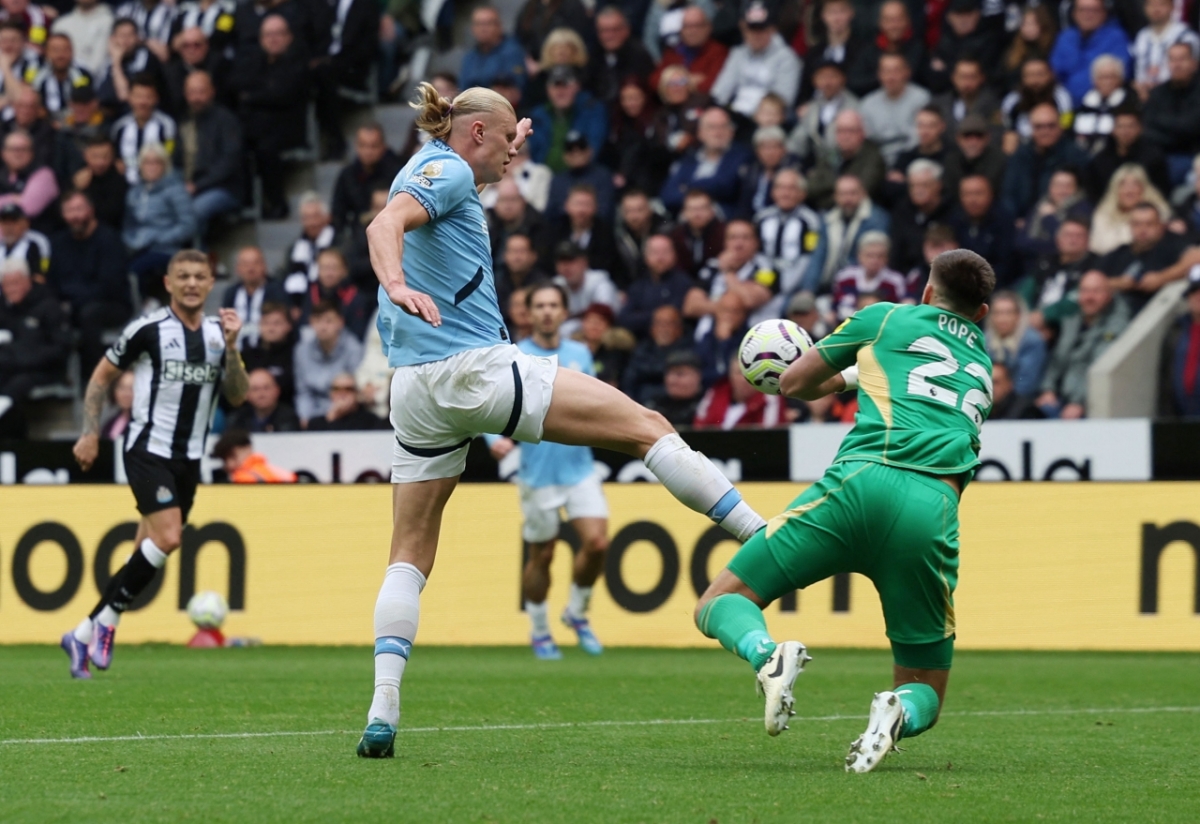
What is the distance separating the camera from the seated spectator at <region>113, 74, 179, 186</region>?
20.4m

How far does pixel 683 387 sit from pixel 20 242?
7667 millimetres

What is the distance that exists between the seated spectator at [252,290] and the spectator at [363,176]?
3.08 feet

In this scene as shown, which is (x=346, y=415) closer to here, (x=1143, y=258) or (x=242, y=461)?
(x=242, y=461)

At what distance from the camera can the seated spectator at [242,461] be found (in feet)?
50.9

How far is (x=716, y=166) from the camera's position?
17984 mm

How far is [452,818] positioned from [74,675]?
607cm

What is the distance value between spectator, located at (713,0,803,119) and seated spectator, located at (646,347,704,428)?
3540 mm

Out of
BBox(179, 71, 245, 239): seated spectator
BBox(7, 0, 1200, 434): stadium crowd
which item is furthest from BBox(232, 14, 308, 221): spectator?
BBox(179, 71, 245, 239): seated spectator

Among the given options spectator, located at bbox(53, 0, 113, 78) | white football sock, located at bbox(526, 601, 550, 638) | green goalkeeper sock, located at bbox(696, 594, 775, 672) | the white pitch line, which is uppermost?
spectator, located at bbox(53, 0, 113, 78)

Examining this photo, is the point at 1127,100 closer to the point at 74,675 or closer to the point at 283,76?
the point at 283,76

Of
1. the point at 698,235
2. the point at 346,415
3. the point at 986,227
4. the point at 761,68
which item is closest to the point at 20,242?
the point at 346,415

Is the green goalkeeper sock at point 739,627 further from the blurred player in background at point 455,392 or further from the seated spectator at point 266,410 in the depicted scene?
the seated spectator at point 266,410

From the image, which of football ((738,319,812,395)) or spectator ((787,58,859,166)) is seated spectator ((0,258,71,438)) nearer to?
spectator ((787,58,859,166))

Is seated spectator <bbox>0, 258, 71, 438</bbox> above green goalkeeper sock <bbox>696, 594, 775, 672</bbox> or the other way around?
above
